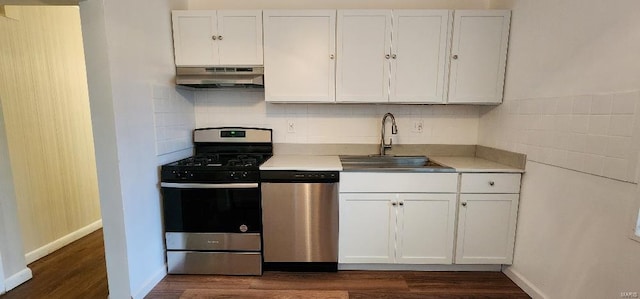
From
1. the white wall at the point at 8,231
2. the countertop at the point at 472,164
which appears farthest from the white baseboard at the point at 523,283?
the white wall at the point at 8,231

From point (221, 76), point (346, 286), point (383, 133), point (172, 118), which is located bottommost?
point (346, 286)

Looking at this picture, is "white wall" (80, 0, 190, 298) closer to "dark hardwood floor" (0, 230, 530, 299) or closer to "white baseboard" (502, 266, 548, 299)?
"dark hardwood floor" (0, 230, 530, 299)

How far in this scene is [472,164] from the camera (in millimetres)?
2156

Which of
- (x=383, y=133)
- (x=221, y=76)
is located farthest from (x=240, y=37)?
(x=383, y=133)

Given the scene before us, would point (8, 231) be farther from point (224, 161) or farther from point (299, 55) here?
point (299, 55)

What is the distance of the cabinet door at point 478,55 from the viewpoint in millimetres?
2109

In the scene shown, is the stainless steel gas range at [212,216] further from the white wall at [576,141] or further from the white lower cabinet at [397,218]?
the white wall at [576,141]

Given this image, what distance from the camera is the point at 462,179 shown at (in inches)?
79.4

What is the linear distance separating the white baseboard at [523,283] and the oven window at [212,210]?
1.98 metres

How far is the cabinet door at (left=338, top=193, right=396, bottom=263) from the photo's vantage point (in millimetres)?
2059

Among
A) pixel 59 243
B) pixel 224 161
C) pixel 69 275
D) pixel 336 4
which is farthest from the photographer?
pixel 59 243

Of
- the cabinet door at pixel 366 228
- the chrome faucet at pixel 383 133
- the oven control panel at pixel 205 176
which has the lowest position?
the cabinet door at pixel 366 228

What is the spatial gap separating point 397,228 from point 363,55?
139 cm

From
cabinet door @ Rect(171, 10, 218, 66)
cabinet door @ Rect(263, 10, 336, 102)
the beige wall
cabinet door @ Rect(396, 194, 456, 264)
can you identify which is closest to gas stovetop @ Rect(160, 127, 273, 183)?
cabinet door @ Rect(263, 10, 336, 102)
